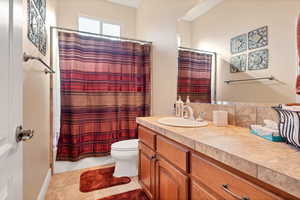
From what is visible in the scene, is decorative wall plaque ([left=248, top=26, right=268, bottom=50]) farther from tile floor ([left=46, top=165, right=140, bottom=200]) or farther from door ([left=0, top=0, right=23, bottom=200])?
tile floor ([left=46, top=165, right=140, bottom=200])

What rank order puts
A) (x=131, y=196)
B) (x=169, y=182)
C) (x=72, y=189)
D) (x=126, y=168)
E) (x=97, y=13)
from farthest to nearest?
(x=97, y=13) < (x=126, y=168) < (x=72, y=189) < (x=131, y=196) < (x=169, y=182)

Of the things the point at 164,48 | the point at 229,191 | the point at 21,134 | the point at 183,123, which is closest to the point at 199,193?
the point at 229,191

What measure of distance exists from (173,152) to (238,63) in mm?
927

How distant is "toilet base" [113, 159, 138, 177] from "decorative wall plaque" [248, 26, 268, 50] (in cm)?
172

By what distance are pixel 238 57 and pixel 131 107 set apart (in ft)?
5.16

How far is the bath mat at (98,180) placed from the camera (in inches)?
68.4

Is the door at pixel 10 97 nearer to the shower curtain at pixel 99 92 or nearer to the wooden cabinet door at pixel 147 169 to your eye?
the wooden cabinet door at pixel 147 169

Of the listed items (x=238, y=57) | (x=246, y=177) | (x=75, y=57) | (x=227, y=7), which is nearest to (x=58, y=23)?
(x=75, y=57)

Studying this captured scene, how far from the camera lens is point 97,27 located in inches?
124

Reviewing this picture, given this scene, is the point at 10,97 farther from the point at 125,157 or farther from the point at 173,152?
the point at 125,157

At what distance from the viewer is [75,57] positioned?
6.75 feet

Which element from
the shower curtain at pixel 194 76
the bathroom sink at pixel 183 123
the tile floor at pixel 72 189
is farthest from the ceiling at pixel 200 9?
the tile floor at pixel 72 189

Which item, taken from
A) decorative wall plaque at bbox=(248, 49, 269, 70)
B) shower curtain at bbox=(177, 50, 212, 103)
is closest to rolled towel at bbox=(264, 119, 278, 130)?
decorative wall plaque at bbox=(248, 49, 269, 70)

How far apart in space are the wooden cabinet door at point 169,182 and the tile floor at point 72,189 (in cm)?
62
